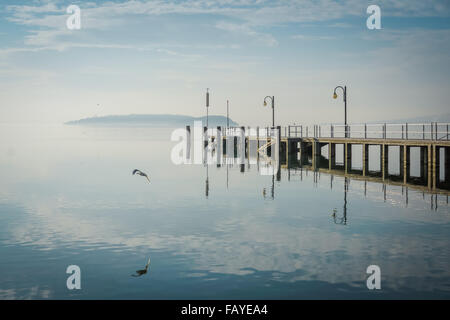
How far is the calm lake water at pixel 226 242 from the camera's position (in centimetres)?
1176

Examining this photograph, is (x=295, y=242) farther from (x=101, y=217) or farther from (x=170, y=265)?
(x=101, y=217)

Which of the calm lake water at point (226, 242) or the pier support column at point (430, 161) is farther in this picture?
the pier support column at point (430, 161)

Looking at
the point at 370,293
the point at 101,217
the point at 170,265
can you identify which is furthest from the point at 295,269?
the point at 101,217

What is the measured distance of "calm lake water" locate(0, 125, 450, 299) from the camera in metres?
11.8

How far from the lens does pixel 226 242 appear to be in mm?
16141

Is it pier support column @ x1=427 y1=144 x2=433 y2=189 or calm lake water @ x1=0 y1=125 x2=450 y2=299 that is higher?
pier support column @ x1=427 y1=144 x2=433 y2=189

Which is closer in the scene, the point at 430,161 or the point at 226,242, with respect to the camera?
the point at 226,242

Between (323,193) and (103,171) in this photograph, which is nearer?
(323,193)

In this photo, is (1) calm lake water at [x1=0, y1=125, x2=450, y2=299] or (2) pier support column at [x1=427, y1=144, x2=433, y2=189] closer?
(1) calm lake water at [x1=0, y1=125, x2=450, y2=299]

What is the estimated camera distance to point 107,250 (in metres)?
15.4

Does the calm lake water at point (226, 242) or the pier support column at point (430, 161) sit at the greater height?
the pier support column at point (430, 161)

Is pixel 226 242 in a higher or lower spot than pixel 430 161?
lower
